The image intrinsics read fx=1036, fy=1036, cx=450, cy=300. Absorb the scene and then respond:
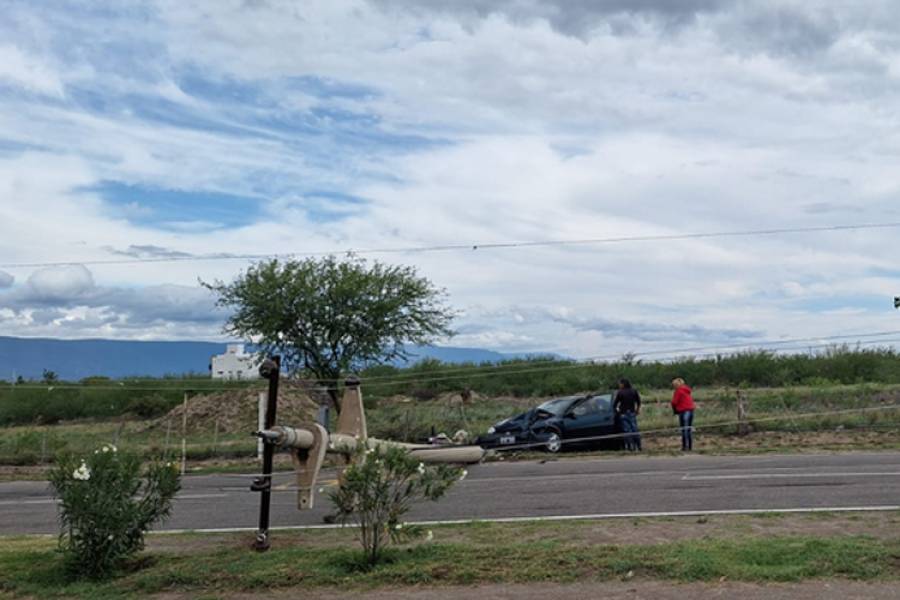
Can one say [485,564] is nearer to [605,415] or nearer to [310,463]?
[310,463]

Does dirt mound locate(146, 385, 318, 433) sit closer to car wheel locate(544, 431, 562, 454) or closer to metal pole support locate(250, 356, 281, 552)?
car wheel locate(544, 431, 562, 454)

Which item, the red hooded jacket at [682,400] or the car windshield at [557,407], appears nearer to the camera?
the red hooded jacket at [682,400]

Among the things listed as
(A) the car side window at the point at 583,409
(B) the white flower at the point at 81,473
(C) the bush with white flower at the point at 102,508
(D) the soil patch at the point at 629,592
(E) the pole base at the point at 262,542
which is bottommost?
(D) the soil patch at the point at 629,592

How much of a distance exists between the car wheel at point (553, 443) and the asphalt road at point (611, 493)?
3.10m

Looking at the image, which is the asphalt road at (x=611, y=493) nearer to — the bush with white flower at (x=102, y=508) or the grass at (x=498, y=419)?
the bush with white flower at (x=102, y=508)

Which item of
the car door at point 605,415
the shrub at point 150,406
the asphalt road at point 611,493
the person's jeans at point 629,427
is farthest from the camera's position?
the shrub at point 150,406

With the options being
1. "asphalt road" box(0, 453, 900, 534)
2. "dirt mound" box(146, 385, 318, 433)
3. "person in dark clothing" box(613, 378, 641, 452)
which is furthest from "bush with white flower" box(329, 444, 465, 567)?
"dirt mound" box(146, 385, 318, 433)

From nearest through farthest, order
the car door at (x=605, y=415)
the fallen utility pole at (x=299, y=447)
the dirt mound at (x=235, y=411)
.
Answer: the fallen utility pole at (x=299, y=447), the car door at (x=605, y=415), the dirt mound at (x=235, y=411)

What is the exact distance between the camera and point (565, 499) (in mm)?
14609

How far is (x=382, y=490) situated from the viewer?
10.1 meters

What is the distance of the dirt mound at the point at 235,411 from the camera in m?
37.6

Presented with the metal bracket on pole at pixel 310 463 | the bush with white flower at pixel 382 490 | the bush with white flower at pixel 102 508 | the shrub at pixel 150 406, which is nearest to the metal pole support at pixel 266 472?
the metal bracket on pole at pixel 310 463

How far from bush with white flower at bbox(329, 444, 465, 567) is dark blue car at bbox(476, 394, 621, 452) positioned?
1333cm

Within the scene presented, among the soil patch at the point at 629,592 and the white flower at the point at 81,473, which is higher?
the white flower at the point at 81,473
